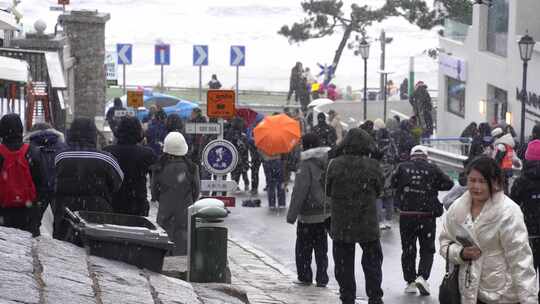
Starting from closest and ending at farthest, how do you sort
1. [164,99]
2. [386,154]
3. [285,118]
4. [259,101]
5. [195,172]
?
[195,172], [386,154], [285,118], [164,99], [259,101]

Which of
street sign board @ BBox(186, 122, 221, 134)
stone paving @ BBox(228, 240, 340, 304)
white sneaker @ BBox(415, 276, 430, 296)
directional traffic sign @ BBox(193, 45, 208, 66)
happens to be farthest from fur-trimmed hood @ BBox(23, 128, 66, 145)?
directional traffic sign @ BBox(193, 45, 208, 66)

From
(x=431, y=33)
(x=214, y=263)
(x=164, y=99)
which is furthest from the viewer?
(x=431, y=33)

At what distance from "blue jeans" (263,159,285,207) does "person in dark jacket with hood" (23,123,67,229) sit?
408 inches

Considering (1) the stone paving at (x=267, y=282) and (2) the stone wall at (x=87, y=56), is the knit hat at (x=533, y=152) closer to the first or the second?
(1) the stone paving at (x=267, y=282)

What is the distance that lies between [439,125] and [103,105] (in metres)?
17.2

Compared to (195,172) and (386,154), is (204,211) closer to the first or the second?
(195,172)

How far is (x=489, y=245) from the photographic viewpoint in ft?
27.3

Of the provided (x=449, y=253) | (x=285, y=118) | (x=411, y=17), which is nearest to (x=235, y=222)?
(x=285, y=118)

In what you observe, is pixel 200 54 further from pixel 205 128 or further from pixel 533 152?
pixel 533 152

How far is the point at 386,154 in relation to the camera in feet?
70.5

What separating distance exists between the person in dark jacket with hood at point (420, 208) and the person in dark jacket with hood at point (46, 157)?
11.0 feet

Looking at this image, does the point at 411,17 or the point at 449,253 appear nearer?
the point at 449,253

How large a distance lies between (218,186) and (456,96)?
1174 inches

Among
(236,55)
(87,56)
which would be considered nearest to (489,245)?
(87,56)
